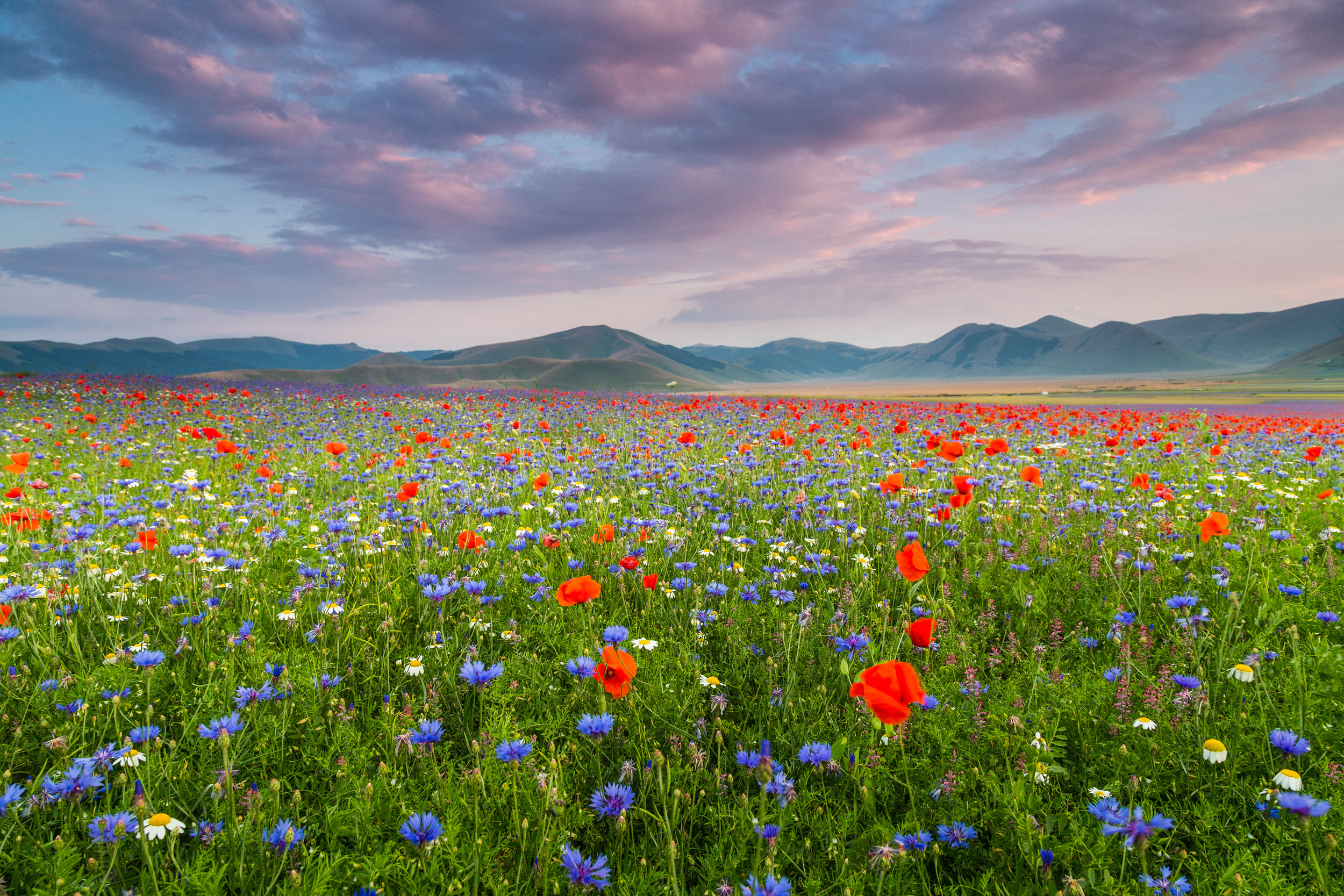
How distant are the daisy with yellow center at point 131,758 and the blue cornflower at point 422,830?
100cm

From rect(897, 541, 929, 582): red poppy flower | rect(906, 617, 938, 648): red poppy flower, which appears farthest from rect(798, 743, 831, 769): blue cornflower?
rect(897, 541, 929, 582): red poppy flower

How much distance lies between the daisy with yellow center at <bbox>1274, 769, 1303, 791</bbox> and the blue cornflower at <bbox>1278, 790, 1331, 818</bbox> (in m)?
0.15

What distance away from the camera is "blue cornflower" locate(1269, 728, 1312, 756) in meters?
1.82

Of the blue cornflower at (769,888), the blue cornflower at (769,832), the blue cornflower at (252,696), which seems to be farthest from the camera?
the blue cornflower at (252,696)

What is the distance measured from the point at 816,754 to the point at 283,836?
5.51 ft

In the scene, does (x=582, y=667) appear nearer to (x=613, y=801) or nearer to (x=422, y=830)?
(x=613, y=801)

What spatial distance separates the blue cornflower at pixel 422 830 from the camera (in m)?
1.66

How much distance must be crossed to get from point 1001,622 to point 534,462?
5463mm

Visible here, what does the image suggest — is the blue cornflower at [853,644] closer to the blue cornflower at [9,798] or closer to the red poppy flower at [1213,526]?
the red poppy flower at [1213,526]

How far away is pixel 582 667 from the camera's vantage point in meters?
2.33

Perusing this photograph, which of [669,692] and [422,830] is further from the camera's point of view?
[669,692]

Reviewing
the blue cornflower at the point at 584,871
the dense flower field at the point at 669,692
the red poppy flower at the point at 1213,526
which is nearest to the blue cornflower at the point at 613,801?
the dense flower field at the point at 669,692

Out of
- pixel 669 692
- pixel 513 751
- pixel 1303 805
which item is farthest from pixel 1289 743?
pixel 513 751

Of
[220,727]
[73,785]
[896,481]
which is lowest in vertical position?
[73,785]
